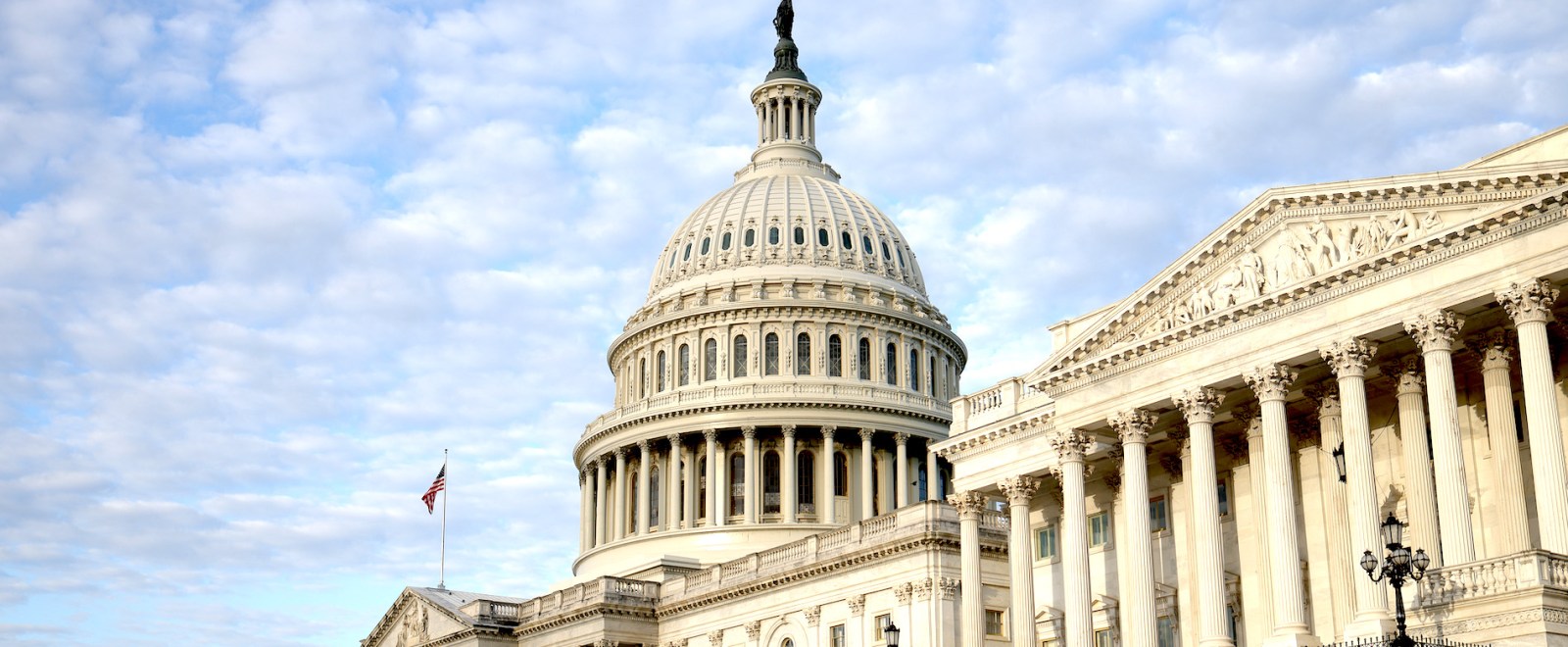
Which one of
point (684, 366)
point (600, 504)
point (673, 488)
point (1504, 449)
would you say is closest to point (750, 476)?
point (673, 488)

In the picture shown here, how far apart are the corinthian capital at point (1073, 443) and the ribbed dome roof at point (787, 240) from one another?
57.2 metres

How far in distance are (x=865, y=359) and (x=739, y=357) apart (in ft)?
25.7

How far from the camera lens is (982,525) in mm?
65812

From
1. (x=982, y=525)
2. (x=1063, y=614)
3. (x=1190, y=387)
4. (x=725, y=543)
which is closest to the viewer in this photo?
(x=1190, y=387)

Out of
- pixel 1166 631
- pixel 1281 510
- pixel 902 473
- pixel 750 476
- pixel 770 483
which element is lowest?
pixel 1166 631

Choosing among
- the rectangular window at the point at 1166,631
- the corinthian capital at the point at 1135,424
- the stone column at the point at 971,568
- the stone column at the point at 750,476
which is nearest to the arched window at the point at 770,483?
the stone column at the point at 750,476

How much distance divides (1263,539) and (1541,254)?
1276 centimetres

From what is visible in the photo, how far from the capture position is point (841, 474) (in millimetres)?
103500

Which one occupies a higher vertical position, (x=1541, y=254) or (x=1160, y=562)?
(x=1541, y=254)

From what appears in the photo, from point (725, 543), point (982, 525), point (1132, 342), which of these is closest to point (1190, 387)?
point (1132, 342)

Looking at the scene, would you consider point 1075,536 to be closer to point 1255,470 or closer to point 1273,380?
point 1255,470

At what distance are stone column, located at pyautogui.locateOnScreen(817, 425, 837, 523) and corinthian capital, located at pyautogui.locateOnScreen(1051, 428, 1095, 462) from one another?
166ft

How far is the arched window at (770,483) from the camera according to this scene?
4038 inches

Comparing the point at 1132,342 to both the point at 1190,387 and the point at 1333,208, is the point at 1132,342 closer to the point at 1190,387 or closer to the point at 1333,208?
the point at 1190,387
